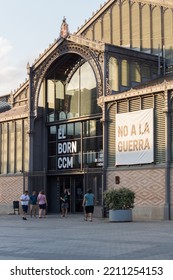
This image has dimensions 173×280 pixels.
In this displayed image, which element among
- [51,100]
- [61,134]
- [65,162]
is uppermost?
[51,100]

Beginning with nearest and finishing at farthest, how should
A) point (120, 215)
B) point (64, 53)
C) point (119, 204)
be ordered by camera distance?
point (120, 215), point (119, 204), point (64, 53)

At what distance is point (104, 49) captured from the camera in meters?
35.4

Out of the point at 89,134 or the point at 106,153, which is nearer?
the point at 106,153

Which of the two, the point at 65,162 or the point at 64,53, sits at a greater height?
the point at 64,53

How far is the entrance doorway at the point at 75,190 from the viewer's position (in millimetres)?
39594

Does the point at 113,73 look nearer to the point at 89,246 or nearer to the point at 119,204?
the point at 119,204

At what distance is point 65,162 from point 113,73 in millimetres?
7747

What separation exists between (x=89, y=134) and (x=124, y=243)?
2186 centimetres

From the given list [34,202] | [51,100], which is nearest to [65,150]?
[51,100]

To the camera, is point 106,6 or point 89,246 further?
point 106,6

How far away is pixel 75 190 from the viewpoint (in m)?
40.2

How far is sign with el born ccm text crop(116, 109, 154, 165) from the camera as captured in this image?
1271 inches

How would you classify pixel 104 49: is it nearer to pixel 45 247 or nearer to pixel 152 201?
pixel 152 201
